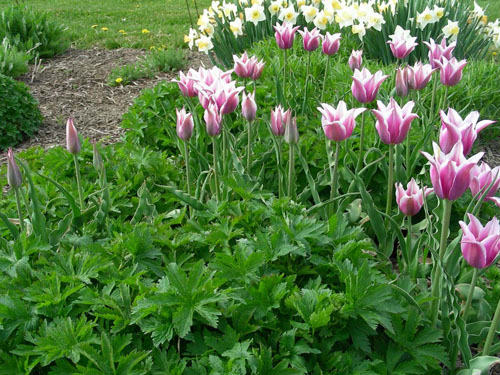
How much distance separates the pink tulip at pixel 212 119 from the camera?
6.38ft

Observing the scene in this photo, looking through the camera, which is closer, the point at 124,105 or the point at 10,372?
the point at 10,372

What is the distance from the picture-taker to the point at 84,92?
494cm

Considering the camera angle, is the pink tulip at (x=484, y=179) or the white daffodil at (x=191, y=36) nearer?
the pink tulip at (x=484, y=179)

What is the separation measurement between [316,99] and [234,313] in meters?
2.07

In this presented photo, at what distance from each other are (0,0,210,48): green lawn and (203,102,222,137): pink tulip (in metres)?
4.93

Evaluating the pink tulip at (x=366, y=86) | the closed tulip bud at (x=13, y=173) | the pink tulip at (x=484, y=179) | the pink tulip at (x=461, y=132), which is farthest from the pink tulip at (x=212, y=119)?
the pink tulip at (x=484, y=179)

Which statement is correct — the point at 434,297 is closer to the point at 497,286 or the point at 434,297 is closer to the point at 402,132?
the point at 497,286

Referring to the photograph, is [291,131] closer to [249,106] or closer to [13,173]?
[249,106]

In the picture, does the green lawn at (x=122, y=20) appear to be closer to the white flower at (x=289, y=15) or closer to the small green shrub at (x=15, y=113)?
the small green shrub at (x=15, y=113)

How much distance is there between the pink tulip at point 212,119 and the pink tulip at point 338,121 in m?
0.41

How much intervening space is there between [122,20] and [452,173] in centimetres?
827

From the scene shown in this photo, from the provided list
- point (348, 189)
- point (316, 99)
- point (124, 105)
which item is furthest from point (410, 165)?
point (124, 105)

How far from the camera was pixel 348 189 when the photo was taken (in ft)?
7.32

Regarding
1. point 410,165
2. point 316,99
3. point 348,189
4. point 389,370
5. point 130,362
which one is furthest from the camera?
point 316,99
